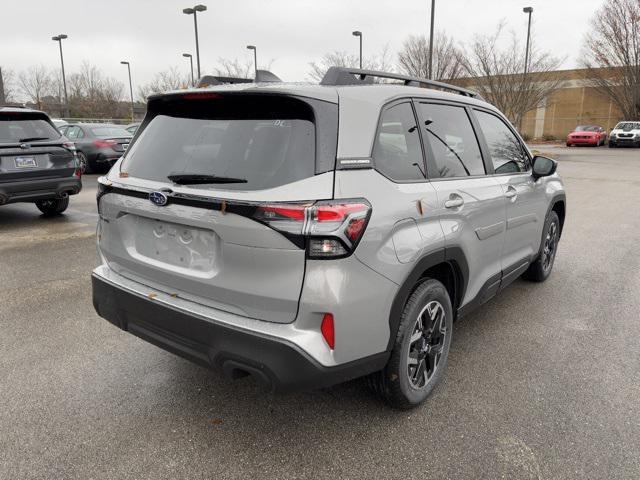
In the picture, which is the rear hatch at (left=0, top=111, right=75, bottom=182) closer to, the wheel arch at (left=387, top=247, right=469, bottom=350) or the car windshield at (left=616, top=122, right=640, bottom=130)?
the wheel arch at (left=387, top=247, right=469, bottom=350)

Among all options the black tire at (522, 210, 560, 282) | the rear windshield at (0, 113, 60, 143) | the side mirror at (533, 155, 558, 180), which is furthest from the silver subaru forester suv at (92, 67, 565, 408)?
the rear windshield at (0, 113, 60, 143)

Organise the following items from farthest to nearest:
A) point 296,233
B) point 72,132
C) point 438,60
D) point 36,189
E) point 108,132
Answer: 1. point 438,60
2. point 72,132
3. point 108,132
4. point 36,189
5. point 296,233

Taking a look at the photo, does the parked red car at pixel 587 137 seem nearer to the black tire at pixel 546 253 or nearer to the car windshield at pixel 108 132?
the car windshield at pixel 108 132

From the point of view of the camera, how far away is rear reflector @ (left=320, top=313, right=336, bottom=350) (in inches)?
83.6

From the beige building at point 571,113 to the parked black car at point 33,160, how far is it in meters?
44.2

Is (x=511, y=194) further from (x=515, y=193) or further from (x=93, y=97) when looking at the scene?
(x=93, y=97)

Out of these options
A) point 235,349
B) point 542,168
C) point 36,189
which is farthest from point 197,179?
point 36,189

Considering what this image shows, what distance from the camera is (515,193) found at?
3.70 m

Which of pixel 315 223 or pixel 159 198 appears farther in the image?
pixel 159 198

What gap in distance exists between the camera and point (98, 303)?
288 cm

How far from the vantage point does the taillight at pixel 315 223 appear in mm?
2068

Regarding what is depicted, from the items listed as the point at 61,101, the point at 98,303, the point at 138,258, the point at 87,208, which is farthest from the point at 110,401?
the point at 61,101

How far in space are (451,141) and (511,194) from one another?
79cm

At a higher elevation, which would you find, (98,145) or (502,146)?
(502,146)
